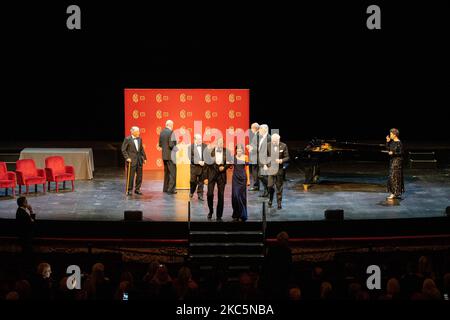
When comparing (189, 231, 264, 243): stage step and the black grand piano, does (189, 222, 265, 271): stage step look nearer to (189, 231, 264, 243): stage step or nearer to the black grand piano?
(189, 231, 264, 243): stage step

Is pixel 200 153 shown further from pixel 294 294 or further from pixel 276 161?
pixel 294 294

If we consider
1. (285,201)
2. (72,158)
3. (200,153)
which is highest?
(200,153)

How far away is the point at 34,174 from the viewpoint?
49.9 ft

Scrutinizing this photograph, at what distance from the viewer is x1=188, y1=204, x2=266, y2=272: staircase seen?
11.6 m

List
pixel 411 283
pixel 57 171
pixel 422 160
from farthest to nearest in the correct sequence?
1. pixel 422 160
2. pixel 57 171
3. pixel 411 283

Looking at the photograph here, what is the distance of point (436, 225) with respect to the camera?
12.2m

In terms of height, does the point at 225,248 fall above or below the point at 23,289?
below

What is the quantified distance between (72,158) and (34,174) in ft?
6.14

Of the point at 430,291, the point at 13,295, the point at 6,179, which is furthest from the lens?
the point at 6,179

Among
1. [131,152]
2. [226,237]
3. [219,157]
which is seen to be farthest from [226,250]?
[131,152]

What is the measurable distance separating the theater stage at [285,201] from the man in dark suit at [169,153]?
281mm

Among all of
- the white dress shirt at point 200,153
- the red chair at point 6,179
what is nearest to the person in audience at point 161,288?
the white dress shirt at point 200,153

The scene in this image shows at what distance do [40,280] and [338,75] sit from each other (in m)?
14.4
